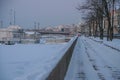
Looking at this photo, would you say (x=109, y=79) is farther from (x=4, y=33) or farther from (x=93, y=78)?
(x=4, y=33)

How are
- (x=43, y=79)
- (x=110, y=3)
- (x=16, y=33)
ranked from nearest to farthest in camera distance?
(x=43, y=79), (x=110, y=3), (x=16, y=33)

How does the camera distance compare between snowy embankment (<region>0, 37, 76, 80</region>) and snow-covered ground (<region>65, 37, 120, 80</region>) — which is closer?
snowy embankment (<region>0, 37, 76, 80</region>)

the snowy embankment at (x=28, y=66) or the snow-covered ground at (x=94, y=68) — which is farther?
the snow-covered ground at (x=94, y=68)

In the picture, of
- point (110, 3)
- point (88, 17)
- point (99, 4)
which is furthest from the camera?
point (88, 17)

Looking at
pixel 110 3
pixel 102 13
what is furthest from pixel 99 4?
pixel 110 3

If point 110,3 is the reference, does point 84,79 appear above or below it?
below

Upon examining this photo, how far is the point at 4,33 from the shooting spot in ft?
384

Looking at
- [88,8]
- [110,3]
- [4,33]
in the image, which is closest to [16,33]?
[4,33]

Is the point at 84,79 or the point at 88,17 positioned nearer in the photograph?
the point at 84,79

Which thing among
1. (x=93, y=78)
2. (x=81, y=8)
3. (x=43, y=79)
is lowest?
(x=93, y=78)

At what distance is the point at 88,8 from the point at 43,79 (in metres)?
78.5

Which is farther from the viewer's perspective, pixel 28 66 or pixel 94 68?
pixel 28 66

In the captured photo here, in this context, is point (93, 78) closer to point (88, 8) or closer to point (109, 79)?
point (109, 79)

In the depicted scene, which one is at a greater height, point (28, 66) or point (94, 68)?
point (28, 66)
